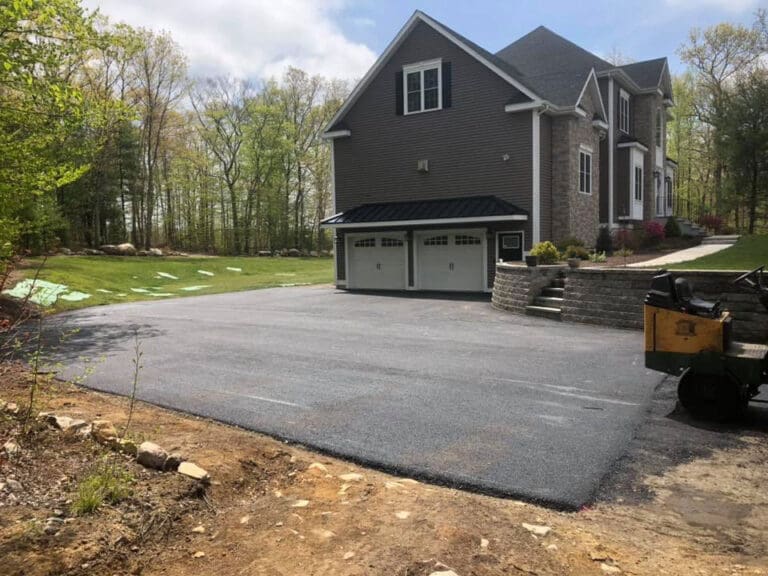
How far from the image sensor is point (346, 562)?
299 cm

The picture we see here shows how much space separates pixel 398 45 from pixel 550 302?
1294cm

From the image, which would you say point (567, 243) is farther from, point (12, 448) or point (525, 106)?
point (12, 448)

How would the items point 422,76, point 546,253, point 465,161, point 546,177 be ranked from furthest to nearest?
point 422,76 < point 465,161 < point 546,177 < point 546,253

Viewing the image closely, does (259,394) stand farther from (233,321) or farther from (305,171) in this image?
(305,171)

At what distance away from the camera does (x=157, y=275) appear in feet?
92.2

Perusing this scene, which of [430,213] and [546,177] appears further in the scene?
[430,213]

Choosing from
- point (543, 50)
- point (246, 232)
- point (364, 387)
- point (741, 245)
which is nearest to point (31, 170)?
point (364, 387)

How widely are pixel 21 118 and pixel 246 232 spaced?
39076 millimetres

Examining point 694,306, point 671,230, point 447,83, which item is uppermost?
point 447,83

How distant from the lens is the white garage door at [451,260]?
65.9 feet

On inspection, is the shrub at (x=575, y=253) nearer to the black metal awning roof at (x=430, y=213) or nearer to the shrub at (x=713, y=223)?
the black metal awning roof at (x=430, y=213)

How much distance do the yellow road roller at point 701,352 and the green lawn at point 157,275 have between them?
54.6 feet

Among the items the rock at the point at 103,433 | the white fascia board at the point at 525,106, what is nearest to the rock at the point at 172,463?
the rock at the point at 103,433

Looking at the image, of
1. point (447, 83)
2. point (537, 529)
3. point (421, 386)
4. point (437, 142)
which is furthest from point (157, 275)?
point (537, 529)
